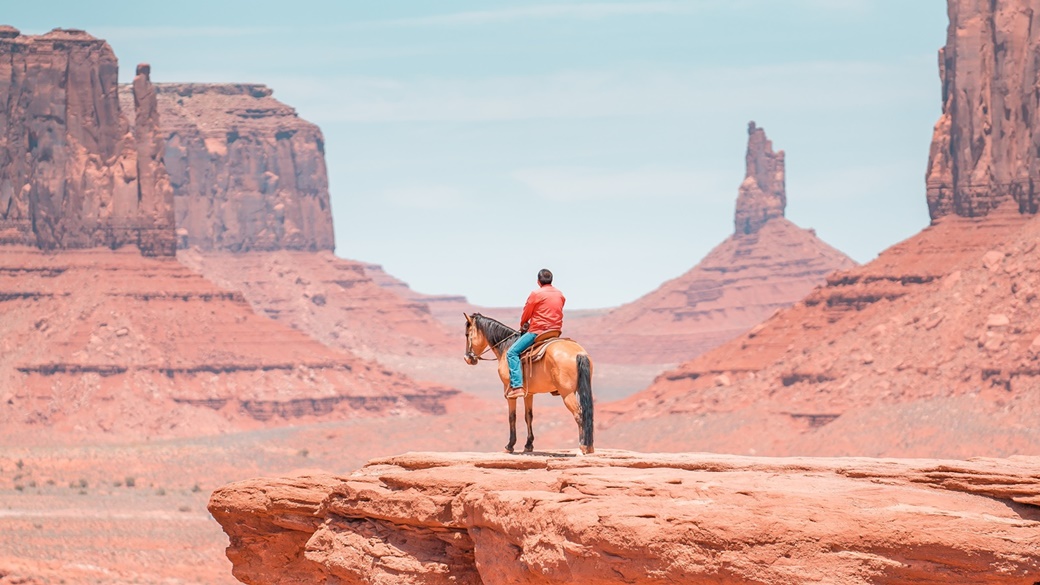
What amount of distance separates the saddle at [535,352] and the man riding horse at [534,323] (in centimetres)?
5

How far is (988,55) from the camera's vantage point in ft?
324

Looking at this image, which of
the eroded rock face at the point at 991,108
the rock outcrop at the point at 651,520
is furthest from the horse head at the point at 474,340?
the eroded rock face at the point at 991,108

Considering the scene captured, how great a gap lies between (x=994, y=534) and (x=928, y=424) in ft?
199

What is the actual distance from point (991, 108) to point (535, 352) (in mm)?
77654

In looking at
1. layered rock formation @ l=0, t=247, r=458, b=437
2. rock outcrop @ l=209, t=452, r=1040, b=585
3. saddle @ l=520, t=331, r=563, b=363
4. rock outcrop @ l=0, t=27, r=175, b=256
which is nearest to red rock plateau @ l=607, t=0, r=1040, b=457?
Result: layered rock formation @ l=0, t=247, r=458, b=437

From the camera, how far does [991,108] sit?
324 ft

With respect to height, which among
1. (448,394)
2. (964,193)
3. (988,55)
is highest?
(988,55)

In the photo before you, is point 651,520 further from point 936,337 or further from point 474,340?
point 936,337

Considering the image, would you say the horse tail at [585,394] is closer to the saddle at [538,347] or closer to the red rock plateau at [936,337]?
the saddle at [538,347]

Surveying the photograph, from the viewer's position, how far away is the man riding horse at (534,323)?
25.2m

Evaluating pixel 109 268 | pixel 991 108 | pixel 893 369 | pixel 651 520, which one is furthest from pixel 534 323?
pixel 109 268

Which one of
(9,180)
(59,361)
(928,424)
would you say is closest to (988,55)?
(928,424)

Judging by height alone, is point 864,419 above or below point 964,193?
below

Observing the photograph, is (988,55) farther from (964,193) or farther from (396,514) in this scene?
(396,514)
